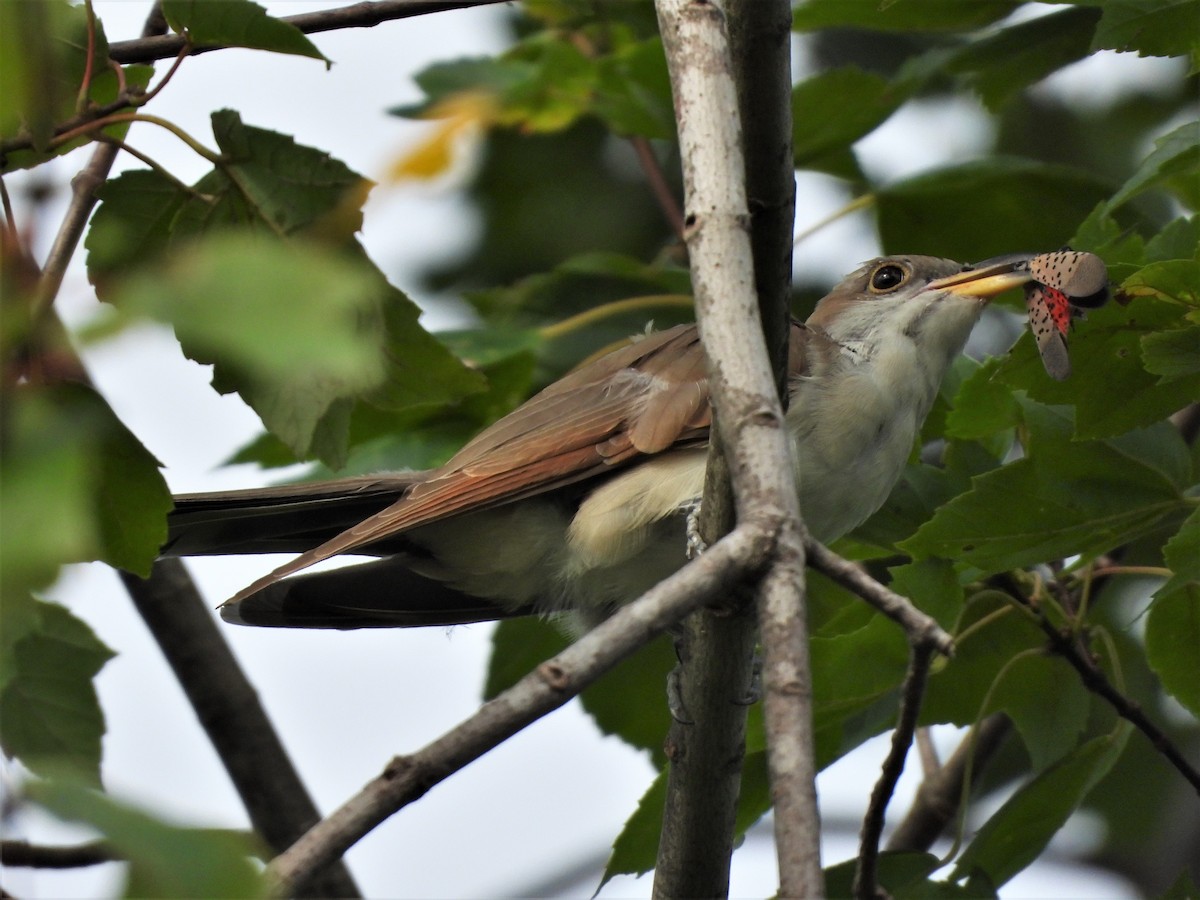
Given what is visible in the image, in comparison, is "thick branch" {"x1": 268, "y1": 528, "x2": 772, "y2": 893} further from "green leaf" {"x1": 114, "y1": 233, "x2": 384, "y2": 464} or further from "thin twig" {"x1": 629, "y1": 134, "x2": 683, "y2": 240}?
"thin twig" {"x1": 629, "y1": 134, "x2": 683, "y2": 240}

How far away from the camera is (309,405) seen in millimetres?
3039

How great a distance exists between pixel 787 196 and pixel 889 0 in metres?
1.01

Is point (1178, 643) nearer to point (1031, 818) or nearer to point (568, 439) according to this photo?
point (1031, 818)

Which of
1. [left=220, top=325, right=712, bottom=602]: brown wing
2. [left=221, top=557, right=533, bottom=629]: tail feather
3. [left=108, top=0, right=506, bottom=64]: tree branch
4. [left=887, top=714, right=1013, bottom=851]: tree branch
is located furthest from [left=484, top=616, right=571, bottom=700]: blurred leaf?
[left=108, top=0, right=506, bottom=64]: tree branch

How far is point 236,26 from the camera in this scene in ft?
8.89

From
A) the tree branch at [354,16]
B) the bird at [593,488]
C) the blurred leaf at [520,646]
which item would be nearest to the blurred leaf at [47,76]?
the tree branch at [354,16]

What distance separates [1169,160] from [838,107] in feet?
6.22

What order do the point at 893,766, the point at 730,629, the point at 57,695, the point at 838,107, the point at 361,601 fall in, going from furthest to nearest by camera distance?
the point at 838,107 < the point at 361,601 < the point at 57,695 < the point at 730,629 < the point at 893,766

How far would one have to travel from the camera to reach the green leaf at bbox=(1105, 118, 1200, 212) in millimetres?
3076

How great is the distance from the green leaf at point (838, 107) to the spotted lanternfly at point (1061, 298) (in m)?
1.70

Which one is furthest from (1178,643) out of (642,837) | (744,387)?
(744,387)

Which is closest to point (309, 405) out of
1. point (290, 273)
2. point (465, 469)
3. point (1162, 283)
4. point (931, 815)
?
point (465, 469)

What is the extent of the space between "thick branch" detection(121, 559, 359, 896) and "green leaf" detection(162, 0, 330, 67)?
8.20 feet

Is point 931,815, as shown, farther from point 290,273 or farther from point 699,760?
point 290,273
